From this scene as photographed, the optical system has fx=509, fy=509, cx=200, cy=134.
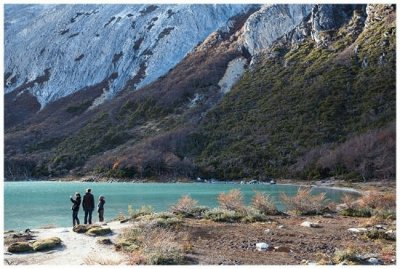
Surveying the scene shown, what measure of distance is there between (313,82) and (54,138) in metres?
67.1

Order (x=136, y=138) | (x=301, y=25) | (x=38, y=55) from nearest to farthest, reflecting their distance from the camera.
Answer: (x=136, y=138) < (x=301, y=25) < (x=38, y=55)

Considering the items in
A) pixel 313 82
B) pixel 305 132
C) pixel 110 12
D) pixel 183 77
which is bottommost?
pixel 305 132

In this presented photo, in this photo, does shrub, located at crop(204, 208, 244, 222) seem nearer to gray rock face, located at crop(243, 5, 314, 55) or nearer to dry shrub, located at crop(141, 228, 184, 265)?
dry shrub, located at crop(141, 228, 184, 265)

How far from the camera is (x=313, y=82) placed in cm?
10131

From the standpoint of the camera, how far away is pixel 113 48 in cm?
17750

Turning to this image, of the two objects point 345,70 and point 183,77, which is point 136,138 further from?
point 345,70

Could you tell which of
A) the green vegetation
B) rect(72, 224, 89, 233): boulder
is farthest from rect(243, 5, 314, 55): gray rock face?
rect(72, 224, 89, 233): boulder

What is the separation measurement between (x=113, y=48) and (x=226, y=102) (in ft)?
A: 254

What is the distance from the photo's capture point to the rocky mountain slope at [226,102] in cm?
8681

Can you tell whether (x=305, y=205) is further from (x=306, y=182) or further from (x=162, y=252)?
(x=306, y=182)

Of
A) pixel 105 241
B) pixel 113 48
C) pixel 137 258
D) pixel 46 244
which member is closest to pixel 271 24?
pixel 113 48

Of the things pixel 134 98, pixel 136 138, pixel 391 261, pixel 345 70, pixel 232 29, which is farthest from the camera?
pixel 232 29

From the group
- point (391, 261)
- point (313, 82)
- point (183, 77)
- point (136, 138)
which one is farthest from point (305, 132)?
point (391, 261)

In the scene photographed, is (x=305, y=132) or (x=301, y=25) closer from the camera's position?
(x=305, y=132)
